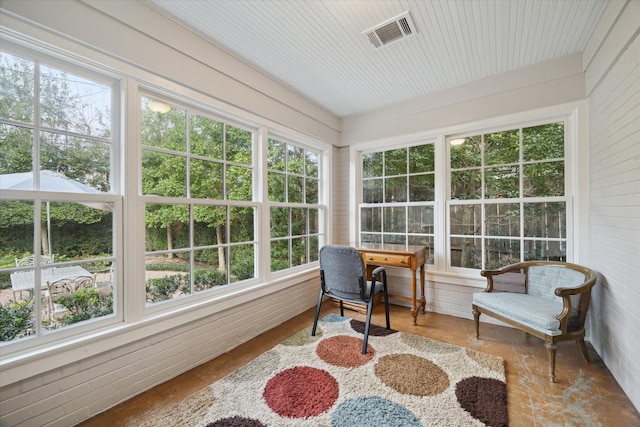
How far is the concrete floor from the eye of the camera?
5.15 ft

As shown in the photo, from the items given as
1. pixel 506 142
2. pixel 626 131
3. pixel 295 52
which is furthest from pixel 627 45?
pixel 295 52

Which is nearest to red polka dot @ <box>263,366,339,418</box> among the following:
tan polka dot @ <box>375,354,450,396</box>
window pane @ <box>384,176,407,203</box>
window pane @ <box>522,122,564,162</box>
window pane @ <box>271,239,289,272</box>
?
tan polka dot @ <box>375,354,450,396</box>

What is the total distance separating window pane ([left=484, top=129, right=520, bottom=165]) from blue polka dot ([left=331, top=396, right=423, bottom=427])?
270cm

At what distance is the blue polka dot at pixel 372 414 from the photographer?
150 centimetres

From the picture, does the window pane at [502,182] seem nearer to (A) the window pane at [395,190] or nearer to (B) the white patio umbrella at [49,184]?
(A) the window pane at [395,190]

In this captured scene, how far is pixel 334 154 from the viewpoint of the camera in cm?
396

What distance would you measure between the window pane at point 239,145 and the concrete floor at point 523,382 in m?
1.81

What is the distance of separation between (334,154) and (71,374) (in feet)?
11.4

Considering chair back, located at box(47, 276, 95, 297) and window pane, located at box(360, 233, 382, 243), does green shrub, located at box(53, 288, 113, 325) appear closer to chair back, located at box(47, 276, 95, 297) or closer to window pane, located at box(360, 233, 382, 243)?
chair back, located at box(47, 276, 95, 297)

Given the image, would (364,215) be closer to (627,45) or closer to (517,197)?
(517,197)

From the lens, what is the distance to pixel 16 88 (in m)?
1.44

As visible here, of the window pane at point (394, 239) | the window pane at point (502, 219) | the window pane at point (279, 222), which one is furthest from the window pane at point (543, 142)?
the window pane at point (279, 222)

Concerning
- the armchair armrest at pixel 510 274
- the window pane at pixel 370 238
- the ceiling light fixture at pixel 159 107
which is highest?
the ceiling light fixture at pixel 159 107

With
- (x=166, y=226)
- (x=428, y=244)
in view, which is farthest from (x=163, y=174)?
(x=428, y=244)
